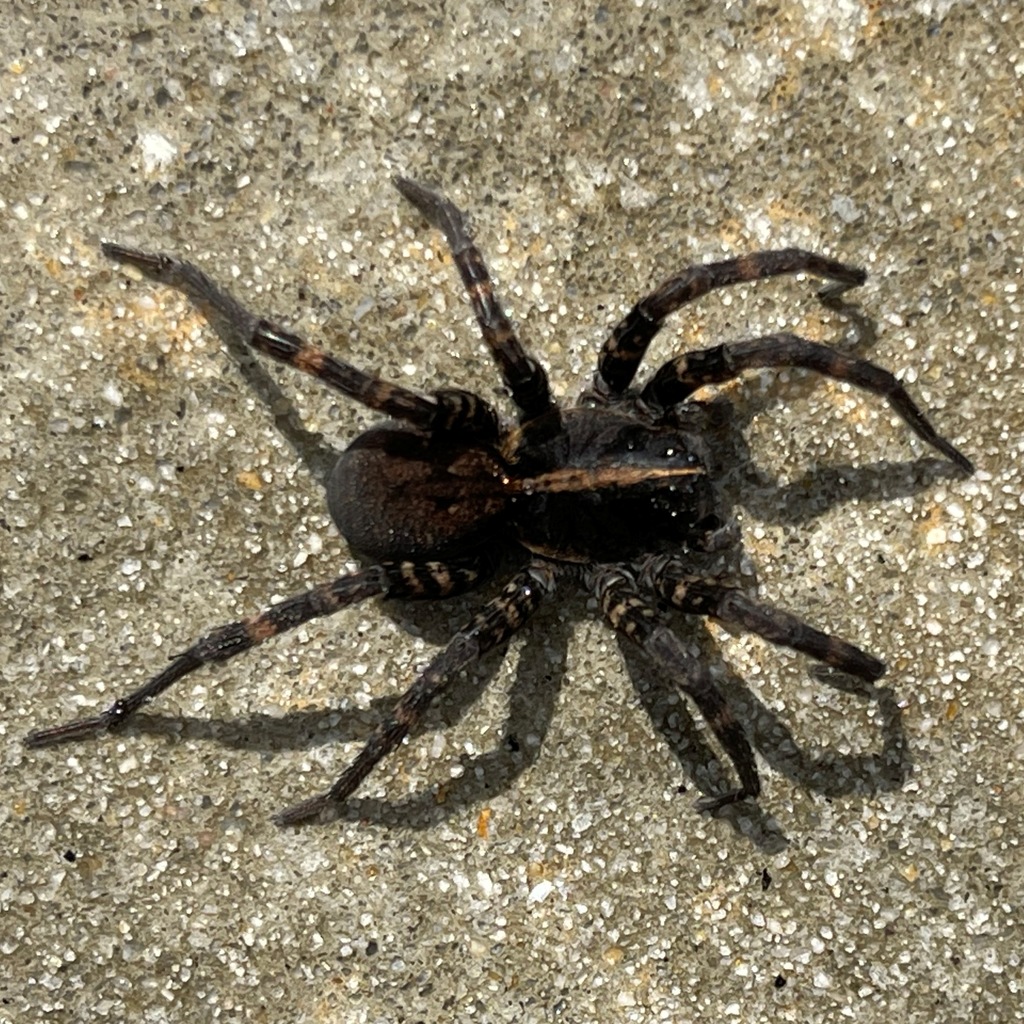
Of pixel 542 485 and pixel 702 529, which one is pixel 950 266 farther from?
pixel 542 485

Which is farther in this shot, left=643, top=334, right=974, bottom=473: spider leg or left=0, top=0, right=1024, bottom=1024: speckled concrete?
left=0, top=0, right=1024, bottom=1024: speckled concrete

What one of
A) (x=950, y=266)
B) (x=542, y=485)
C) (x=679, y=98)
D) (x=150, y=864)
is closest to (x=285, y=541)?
(x=542, y=485)

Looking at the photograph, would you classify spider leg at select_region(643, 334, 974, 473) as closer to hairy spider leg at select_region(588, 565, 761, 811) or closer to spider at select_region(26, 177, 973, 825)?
spider at select_region(26, 177, 973, 825)

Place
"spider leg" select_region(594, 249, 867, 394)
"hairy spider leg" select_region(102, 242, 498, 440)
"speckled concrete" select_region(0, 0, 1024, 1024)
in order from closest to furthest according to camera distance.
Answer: "hairy spider leg" select_region(102, 242, 498, 440) < "spider leg" select_region(594, 249, 867, 394) < "speckled concrete" select_region(0, 0, 1024, 1024)

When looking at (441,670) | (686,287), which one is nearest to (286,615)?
(441,670)

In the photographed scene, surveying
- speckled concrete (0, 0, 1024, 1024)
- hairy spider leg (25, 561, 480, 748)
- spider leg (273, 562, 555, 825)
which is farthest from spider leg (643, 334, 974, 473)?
hairy spider leg (25, 561, 480, 748)

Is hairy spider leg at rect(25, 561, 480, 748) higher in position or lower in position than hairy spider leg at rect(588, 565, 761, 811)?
higher

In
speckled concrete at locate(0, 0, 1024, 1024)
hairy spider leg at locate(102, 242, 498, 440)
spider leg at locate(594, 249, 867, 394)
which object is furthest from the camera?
speckled concrete at locate(0, 0, 1024, 1024)
